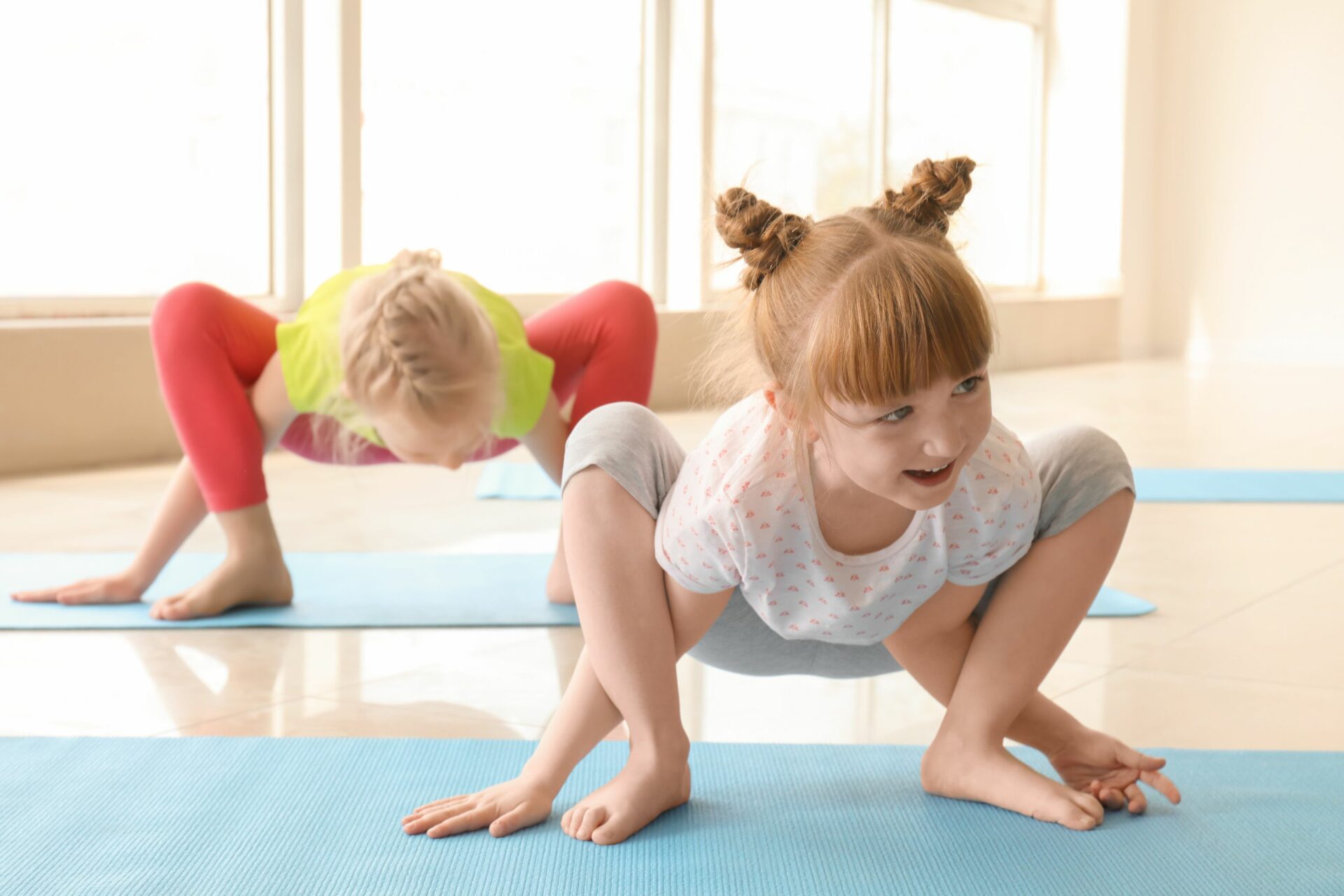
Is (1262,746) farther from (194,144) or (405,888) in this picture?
(194,144)

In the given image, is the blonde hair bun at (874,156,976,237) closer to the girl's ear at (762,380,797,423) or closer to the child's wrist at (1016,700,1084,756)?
the girl's ear at (762,380,797,423)

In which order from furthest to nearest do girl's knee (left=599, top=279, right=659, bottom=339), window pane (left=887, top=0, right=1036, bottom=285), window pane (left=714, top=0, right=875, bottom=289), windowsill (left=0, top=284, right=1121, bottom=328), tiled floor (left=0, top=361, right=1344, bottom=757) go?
window pane (left=887, top=0, right=1036, bottom=285) < window pane (left=714, top=0, right=875, bottom=289) < windowsill (left=0, top=284, right=1121, bottom=328) < girl's knee (left=599, top=279, right=659, bottom=339) < tiled floor (left=0, top=361, right=1344, bottom=757)

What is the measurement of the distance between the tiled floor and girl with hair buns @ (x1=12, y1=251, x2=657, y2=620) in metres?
0.15

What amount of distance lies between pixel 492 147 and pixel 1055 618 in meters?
3.45

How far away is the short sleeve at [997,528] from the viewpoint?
0.93 metres

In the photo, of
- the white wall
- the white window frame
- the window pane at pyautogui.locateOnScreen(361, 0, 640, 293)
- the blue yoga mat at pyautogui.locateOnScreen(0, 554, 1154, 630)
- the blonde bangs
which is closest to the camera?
the blonde bangs

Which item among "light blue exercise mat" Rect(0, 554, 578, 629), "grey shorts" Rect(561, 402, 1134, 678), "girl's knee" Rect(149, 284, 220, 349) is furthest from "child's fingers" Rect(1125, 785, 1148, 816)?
"girl's knee" Rect(149, 284, 220, 349)

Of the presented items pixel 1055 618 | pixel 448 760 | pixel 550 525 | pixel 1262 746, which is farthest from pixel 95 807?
pixel 550 525

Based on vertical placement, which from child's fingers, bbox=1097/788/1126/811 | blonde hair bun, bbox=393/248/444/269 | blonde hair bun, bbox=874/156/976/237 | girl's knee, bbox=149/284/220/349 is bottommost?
child's fingers, bbox=1097/788/1126/811

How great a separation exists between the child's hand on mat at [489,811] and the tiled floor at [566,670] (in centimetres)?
23

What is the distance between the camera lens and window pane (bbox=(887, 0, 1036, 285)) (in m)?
5.91

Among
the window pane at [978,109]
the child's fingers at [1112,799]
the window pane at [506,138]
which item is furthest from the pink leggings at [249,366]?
the window pane at [978,109]

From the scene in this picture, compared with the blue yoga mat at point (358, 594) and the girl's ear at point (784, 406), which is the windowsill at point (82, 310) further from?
the girl's ear at point (784, 406)

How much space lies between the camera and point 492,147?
13.7 feet
